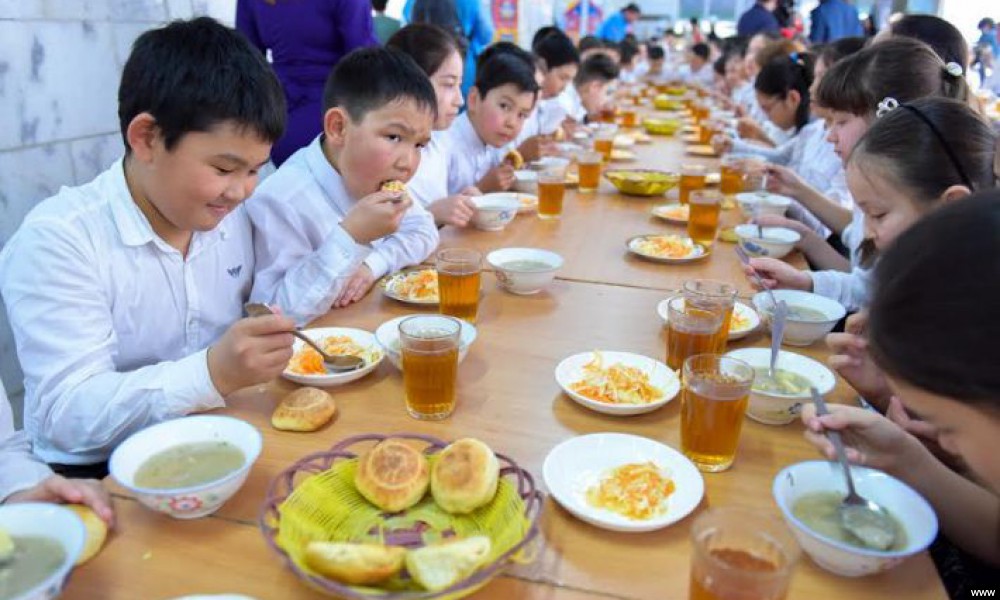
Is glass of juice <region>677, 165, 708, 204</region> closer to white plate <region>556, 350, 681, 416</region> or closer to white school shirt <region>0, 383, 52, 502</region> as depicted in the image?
white plate <region>556, 350, 681, 416</region>

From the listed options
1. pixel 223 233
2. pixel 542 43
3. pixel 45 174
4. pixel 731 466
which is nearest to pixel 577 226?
pixel 223 233

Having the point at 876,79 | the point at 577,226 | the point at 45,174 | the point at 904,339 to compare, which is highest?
the point at 876,79

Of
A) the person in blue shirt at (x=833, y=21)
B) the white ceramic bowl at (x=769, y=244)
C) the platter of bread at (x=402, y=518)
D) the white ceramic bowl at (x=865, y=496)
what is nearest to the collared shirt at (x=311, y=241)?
the platter of bread at (x=402, y=518)

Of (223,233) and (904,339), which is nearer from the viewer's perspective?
(904,339)

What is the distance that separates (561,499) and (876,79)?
6.63ft

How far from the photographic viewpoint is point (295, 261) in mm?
1978

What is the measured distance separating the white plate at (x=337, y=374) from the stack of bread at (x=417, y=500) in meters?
0.32

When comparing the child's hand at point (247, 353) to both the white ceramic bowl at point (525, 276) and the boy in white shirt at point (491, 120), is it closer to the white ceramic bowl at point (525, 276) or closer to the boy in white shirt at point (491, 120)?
the white ceramic bowl at point (525, 276)

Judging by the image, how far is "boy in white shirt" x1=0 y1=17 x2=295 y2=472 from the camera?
4.05 ft

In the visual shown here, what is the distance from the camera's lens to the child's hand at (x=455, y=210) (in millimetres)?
2469

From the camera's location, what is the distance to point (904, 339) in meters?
0.83

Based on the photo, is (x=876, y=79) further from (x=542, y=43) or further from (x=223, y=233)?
(x=542, y=43)

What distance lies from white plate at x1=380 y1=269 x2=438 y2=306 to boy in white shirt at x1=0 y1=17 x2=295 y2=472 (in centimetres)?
45

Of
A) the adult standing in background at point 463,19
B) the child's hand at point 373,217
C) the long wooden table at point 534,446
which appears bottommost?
the long wooden table at point 534,446
